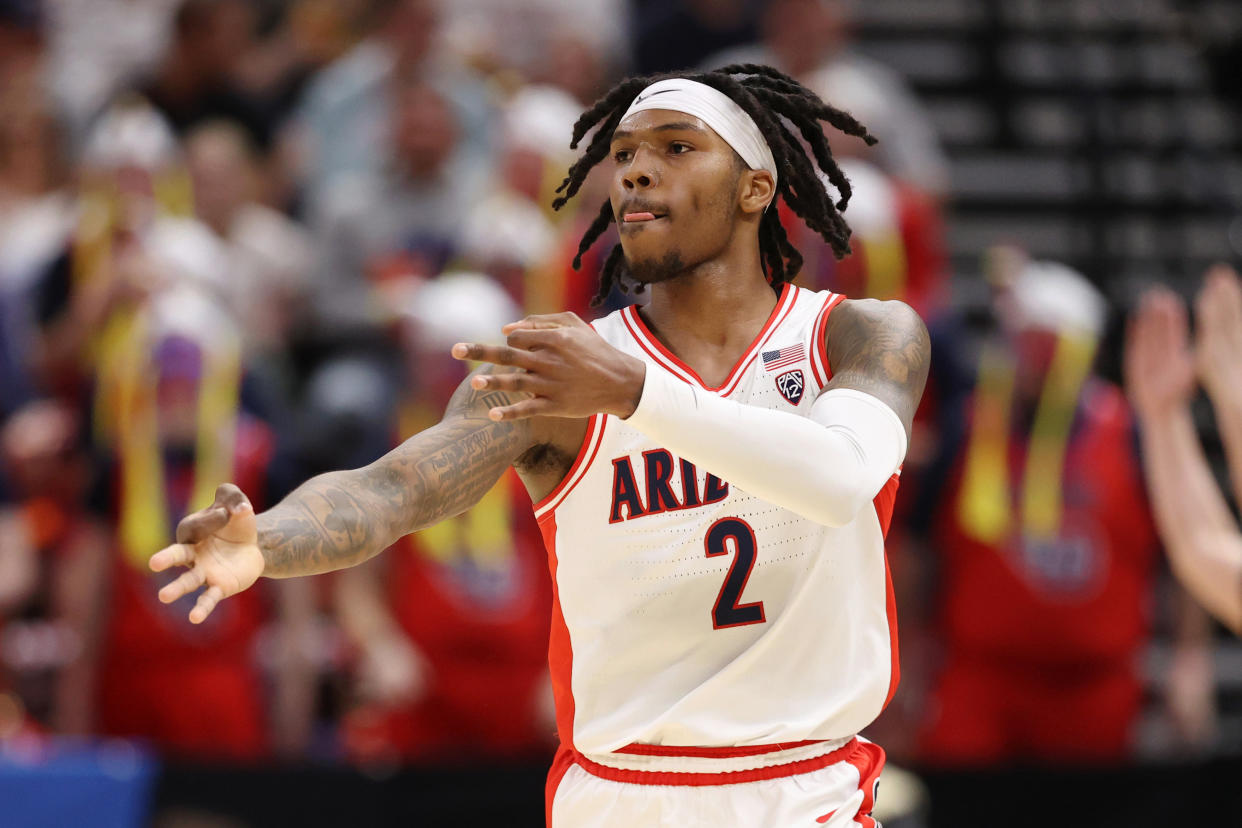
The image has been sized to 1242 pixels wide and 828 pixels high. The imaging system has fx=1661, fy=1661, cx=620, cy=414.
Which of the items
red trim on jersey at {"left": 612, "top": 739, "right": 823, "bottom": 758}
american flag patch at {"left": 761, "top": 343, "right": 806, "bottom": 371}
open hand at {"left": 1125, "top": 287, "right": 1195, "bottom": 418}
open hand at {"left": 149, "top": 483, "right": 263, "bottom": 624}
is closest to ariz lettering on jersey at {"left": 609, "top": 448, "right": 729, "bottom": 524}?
american flag patch at {"left": 761, "top": 343, "right": 806, "bottom": 371}

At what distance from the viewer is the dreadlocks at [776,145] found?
13.1ft

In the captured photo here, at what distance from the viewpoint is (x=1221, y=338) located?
499 cm

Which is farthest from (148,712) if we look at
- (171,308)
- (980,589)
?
(980,589)

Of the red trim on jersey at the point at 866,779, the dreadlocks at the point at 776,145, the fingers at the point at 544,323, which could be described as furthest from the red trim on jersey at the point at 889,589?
the fingers at the point at 544,323

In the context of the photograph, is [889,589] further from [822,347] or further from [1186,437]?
[1186,437]

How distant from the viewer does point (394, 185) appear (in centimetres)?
880

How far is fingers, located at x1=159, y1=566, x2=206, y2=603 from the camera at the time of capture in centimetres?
292

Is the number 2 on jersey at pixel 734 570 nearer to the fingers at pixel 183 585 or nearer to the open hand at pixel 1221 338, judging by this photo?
the fingers at pixel 183 585

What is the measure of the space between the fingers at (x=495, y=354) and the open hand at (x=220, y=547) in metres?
0.50

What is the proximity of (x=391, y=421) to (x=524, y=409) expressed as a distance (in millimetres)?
4784

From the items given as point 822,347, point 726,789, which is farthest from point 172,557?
point 822,347

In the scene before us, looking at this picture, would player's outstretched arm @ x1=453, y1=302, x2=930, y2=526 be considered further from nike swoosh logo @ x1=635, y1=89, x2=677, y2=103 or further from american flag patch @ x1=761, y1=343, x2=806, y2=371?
nike swoosh logo @ x1=635, y1=89, x2=677, y2=103

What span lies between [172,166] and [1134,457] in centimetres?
515

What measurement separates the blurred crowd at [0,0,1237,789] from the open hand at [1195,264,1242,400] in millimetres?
2824
